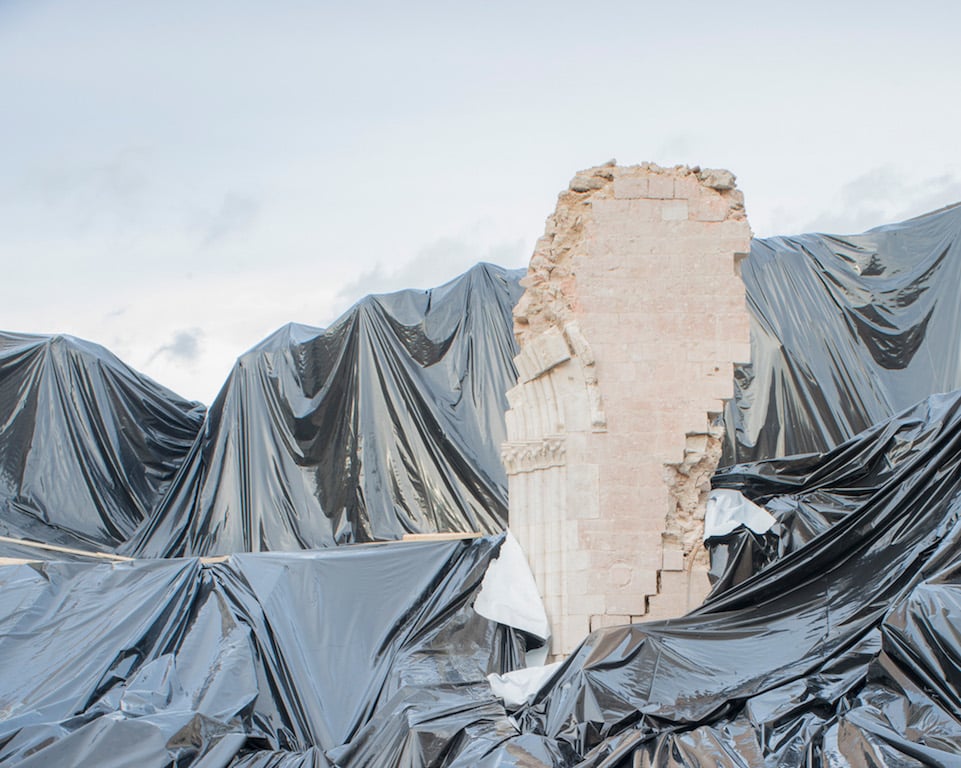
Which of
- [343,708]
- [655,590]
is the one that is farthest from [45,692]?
[655,590]

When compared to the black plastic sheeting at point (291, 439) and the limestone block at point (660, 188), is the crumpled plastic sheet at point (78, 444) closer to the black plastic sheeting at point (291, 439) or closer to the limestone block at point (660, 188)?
the black plastic sheeting at point (291, 439)

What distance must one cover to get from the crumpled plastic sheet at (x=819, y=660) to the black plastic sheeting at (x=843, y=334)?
4183 millimetres

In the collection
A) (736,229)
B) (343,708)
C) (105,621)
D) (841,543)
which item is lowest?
(343,708)

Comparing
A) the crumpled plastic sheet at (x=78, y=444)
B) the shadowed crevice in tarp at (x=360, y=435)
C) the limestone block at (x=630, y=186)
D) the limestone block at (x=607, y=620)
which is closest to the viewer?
the limestone block at (x=607, y=620)

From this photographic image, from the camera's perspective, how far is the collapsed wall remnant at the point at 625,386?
7992 millimetres

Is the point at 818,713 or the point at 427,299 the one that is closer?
the point at 818,713

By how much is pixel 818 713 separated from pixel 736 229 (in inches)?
150

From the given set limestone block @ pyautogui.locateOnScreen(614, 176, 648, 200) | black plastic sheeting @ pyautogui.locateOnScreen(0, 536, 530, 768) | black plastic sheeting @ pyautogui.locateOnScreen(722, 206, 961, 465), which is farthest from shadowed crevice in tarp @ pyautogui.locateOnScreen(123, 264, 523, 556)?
limestone block @ pyautogui.locateOnScreen(614, 176, 648, 200)

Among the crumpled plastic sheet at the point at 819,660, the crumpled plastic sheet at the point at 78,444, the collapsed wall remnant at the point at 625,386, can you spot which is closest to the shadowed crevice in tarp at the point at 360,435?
the crumpled plastic sheet at the point at 78,444

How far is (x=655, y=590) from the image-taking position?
26.2ft

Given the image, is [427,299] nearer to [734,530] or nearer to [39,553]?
[39,553]

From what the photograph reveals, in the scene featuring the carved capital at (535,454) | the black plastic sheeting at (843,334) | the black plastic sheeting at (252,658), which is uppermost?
the black plastic sheeting at (843,334)

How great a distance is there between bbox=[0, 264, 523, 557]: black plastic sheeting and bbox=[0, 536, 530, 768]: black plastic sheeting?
3.38 meters

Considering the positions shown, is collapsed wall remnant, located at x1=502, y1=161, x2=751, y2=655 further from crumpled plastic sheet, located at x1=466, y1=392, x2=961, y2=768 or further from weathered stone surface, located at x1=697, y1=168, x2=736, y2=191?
crumpled plastic sheet, located at x1=466, y1=392, x2=961, y2=768
